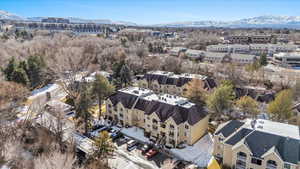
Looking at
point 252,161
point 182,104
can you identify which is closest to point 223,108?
point 182,104

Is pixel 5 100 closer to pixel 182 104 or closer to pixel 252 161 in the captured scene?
pixel 182 104

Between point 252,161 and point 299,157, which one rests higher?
point 299,157

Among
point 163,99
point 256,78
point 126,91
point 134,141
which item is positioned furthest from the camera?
point 256,78

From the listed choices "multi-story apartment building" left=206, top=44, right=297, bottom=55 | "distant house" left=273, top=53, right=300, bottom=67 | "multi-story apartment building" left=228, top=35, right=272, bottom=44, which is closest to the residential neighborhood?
"distant house" left=273, top=53, right=300, bottom=67

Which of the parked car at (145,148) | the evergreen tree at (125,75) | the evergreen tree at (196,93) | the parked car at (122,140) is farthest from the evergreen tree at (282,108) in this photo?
the evergreen tree at (125,75)

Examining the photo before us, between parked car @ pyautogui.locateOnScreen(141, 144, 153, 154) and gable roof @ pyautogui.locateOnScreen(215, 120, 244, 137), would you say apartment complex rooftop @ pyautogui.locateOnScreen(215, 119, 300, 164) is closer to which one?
gable roof @ pyautogui.locateOnScreen(215, 120, 244, 137)

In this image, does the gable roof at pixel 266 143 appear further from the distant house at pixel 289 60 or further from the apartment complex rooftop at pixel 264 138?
the distant house at pixel 289 60

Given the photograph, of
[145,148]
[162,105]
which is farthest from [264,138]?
[145,148]
